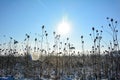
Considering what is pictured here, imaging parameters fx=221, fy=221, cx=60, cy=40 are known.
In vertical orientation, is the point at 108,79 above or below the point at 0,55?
below

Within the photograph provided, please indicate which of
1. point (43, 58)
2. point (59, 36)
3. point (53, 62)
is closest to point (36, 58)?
point (43, 58)

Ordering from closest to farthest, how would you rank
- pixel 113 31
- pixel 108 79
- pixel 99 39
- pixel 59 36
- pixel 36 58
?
pixel 113 31, pixel 108 79, pixel 99 39, pixel 59 36, pixel 36 58

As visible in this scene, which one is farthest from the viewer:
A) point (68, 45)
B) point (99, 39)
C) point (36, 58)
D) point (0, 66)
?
point (36, 58)

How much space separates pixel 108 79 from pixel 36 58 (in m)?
11.1

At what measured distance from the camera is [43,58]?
2192cm

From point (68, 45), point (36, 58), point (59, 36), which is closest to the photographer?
point (59, 36)

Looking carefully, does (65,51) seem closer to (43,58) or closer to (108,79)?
(43,58)

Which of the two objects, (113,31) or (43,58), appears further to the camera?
(43,58)

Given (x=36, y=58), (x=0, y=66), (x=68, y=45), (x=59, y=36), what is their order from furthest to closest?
1. (x=36, y=58)
2. (x=0, y=66)
3. (x=68, y=45)
4. (x=59, y=36)

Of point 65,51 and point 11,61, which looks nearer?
point 65,51

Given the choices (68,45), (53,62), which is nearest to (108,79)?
(68,45)

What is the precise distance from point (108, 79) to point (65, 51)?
6.28 m

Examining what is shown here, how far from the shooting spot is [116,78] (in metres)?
11.5

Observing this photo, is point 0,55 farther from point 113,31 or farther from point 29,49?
point 113,31
